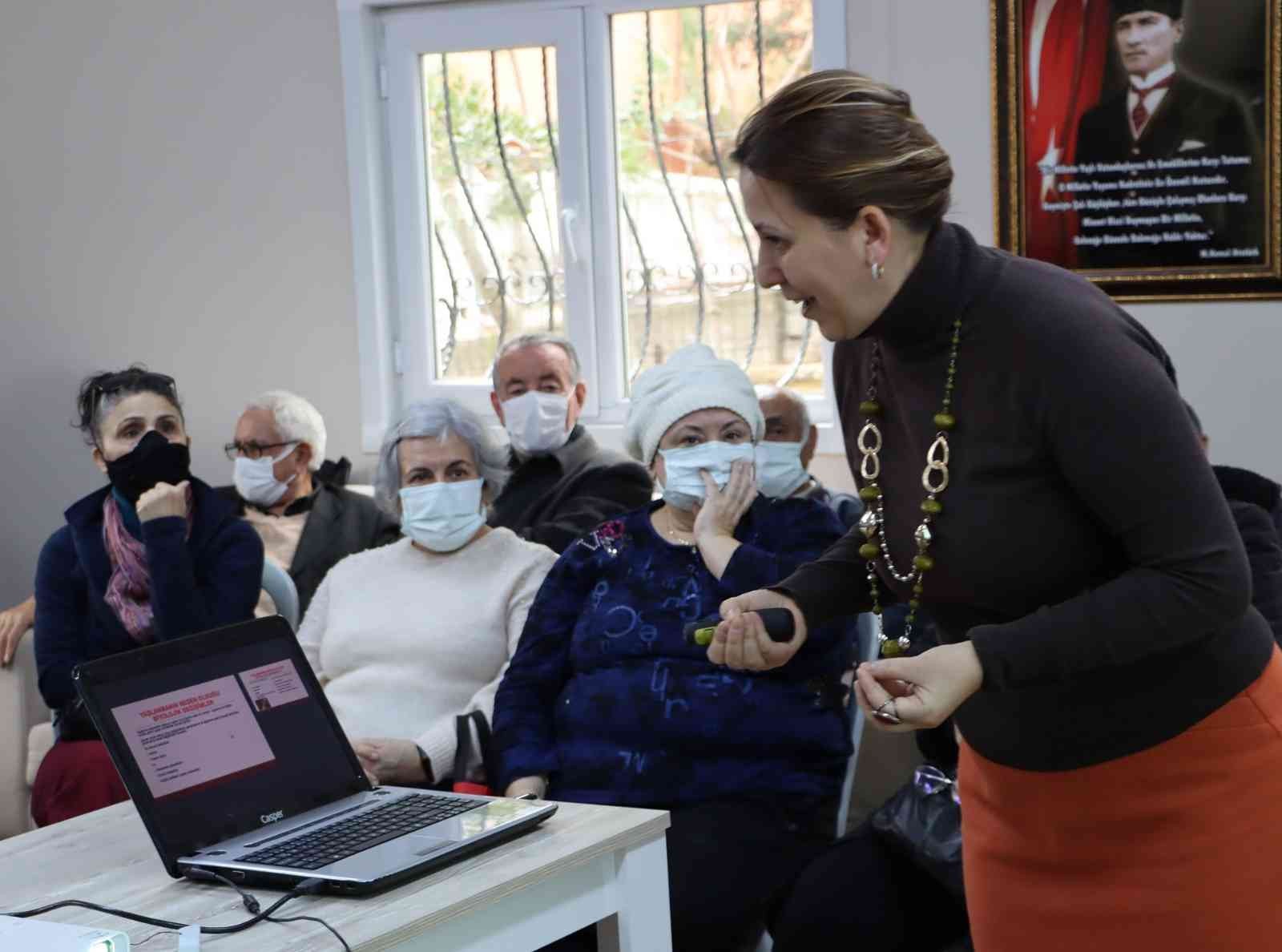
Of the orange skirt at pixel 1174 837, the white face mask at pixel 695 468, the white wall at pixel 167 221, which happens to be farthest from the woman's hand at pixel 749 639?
the white wall at pixel 167 221

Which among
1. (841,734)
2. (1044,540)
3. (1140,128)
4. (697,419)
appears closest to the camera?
(1044,540)

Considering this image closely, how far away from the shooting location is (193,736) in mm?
1695

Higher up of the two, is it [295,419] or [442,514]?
[295,419]

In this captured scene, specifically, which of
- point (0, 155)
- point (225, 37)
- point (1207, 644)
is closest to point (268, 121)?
point (225, 37)

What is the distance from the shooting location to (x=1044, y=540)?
1354mm

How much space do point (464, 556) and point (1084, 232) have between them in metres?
1.72

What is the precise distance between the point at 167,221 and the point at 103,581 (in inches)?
77.1

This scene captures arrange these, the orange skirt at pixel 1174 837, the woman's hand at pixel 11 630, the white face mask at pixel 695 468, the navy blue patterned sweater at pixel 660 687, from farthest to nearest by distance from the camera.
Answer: the woman's hand at pixel 11 630 < the white face mask at pixel 695 468 < the navy blue patterned sweater at pixel 660 687 < the orange skirt at pixel 1174 837

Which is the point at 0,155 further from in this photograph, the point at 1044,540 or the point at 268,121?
the point at 1044,540

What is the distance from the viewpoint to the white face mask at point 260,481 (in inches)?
160

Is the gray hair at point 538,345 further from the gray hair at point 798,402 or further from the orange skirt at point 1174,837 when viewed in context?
the orange skirt at point 1174,837

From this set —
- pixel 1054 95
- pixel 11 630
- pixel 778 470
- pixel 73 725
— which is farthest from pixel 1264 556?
pixel 11 630

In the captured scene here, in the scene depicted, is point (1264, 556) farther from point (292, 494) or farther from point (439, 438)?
point (292, 494)

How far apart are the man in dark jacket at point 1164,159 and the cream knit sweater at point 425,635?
5.41 feet
